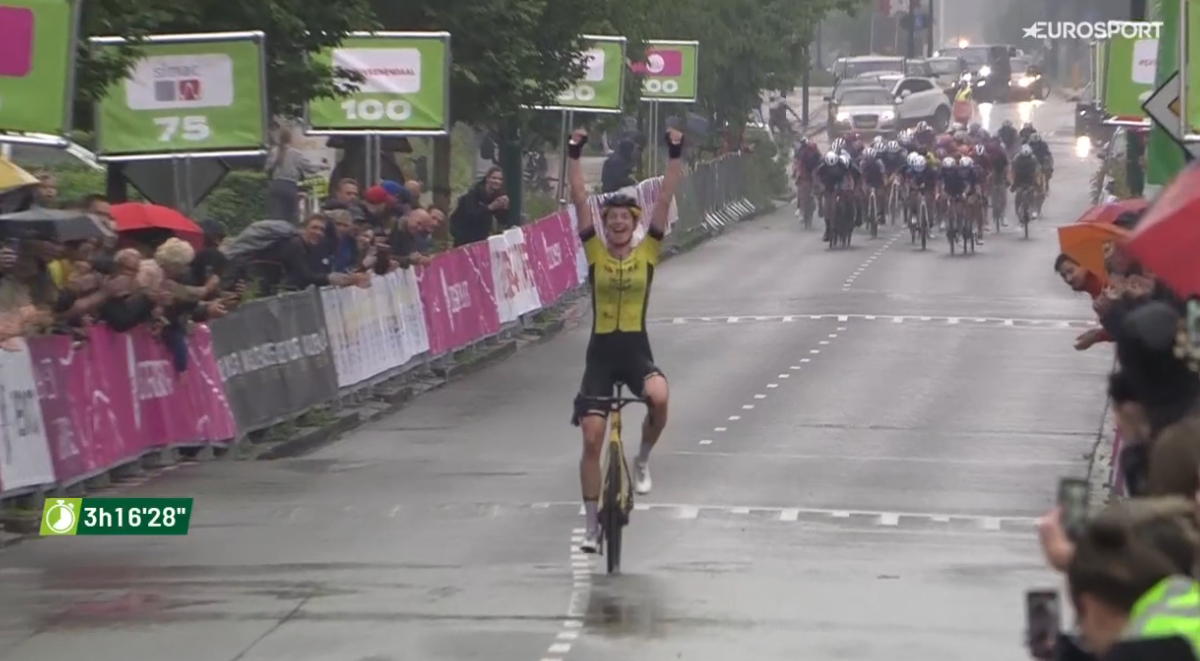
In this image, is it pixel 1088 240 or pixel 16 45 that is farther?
pixel 16 45

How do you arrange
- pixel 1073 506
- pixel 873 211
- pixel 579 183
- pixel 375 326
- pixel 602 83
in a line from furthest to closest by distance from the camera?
pixel 873 211 < pixel 602 83 < pixel 375 326 < pixel 579 183 < pixel 1073 506

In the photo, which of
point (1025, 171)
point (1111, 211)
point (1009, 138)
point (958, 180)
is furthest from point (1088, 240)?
point (1009, 138)

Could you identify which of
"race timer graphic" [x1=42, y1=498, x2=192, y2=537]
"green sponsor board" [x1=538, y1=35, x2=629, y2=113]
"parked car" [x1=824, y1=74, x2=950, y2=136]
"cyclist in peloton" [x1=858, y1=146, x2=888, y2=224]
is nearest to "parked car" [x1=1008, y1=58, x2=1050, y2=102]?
"parked car" [x1=824, y1=74, x2=950, y2=136]

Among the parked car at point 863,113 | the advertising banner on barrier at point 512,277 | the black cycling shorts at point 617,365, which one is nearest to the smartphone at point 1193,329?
the black cycling shorts at point 617,365

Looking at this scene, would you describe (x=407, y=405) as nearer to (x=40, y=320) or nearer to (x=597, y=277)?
(x=40, y=320)

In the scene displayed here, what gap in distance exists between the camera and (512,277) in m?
28.5

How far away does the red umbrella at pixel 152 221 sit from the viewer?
58.3 feet

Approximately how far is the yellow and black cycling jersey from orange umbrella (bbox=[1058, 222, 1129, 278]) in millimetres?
2173

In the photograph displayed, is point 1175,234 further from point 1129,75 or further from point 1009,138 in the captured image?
point 1009,138

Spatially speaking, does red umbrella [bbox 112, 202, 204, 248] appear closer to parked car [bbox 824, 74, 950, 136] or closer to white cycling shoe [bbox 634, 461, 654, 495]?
white cycling shoe [bbox 634, 461, 654, 495]

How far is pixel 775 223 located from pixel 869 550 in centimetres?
3730

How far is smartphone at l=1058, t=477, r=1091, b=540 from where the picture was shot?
447 cm

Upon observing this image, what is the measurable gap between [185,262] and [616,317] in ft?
16.4

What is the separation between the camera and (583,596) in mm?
11766
